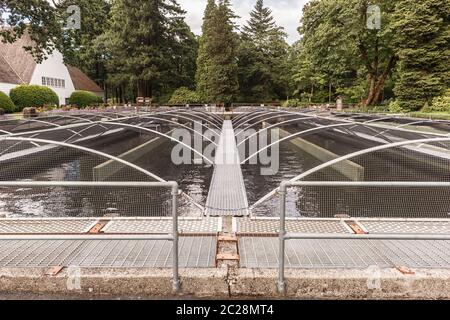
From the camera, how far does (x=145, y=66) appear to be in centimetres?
5228

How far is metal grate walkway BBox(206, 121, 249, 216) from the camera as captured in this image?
5.86 m

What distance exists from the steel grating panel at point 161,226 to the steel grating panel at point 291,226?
13.3 inches

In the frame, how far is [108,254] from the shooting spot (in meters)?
4.09

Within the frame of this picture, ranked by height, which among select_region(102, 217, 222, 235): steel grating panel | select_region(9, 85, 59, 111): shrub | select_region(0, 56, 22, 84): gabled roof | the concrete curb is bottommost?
the concrete curb

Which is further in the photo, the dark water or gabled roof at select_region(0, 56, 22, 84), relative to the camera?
gabled roof at select_region(0, 56, 22, 84)

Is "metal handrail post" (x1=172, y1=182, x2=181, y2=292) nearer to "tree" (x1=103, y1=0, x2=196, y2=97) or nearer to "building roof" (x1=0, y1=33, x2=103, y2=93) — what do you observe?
"building roof" (x1=0, y1=33, x2=103, y2=93)

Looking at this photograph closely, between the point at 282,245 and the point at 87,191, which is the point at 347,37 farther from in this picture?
the point at 282,245

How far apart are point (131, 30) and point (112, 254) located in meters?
52.5

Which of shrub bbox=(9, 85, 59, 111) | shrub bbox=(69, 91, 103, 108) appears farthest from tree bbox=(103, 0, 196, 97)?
shrub bbox=(9, 85, 59, 111)

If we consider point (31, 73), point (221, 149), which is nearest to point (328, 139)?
point (221, 149)

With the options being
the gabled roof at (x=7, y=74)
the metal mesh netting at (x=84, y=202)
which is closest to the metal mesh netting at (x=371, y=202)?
the metal mesh netting at (x=84, y=202)

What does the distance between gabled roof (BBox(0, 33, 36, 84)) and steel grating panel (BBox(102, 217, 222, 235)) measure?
38675 millimetres

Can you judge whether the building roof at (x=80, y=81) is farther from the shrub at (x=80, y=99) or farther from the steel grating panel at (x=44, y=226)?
the steel grating panel at (x=44, y=226)

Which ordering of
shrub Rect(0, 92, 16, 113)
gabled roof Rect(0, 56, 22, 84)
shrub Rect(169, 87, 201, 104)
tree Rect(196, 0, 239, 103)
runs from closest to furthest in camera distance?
1. shrub Rect(0, 92, 16, 113)
2. gabled roof Rect(0, 56, 22, 84)
3. tree Rect(196, 0, 239, 103)
4. shrub Rect(169, 87, 201, 104)
